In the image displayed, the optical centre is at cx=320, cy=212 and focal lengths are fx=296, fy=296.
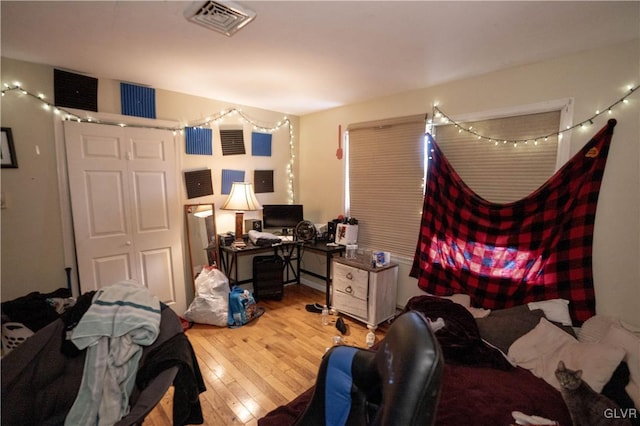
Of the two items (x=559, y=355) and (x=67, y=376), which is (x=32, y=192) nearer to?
(x=67, y=376)

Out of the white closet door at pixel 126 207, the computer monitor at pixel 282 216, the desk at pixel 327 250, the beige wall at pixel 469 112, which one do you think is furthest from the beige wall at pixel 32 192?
the desk at pixel 327 250

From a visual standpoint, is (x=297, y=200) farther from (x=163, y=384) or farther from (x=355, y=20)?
(x=163, y=384)

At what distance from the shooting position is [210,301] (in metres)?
3.05

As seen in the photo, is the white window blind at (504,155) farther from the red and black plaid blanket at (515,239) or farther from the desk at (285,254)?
the desk at (285,254)

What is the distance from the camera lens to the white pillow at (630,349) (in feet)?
5.22

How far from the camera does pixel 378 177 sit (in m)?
3.41

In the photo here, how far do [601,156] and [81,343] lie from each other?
129 inches

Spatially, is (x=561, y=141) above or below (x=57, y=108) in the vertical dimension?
below

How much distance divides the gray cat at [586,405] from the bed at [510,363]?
0.09m

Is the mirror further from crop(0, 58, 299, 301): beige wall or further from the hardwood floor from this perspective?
crop(0, 58, 299, 301): beige wall

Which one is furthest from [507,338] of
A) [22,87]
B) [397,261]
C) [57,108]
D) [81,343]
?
[22,87]

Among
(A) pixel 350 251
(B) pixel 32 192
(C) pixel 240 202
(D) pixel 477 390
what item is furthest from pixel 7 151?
(D) pixel 477 390

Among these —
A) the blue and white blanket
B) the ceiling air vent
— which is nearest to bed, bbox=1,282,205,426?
the blue and white blanket

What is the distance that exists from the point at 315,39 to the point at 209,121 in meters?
1.96
